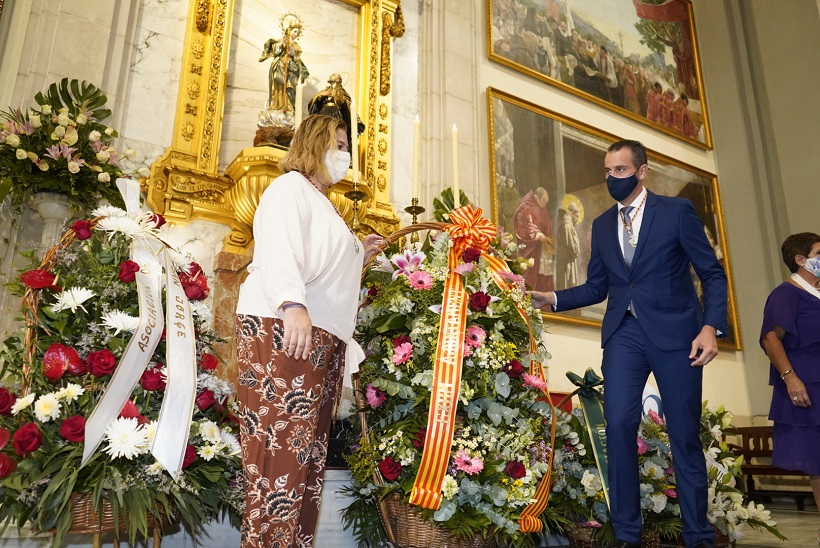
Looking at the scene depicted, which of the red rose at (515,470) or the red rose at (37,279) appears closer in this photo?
the red rose at (37,279)

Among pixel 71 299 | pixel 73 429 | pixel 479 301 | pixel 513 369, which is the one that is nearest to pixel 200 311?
pixel 71 299

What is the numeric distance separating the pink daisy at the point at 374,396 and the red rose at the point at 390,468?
0.27m

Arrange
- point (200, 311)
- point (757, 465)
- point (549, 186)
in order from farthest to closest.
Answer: point (549, 186), point (757, 465), point (200, 311)

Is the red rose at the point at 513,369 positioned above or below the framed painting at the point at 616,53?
below

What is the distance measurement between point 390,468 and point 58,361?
4.25 feet

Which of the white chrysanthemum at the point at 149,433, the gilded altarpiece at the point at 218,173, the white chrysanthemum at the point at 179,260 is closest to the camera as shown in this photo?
the white chrysanthemum at the point at 149,433

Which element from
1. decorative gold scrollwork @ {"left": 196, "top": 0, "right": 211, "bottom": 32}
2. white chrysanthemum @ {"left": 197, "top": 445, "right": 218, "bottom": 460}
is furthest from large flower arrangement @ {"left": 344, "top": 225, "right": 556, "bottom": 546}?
decorative gold scrollwork @ {"left": 196, "top": 0, "right": 211, "bottom": 32}

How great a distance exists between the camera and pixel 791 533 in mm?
3834

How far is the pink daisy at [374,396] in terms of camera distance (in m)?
2.72

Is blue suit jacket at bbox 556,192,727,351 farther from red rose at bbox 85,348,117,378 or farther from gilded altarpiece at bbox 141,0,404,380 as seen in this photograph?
gilded altarpiece at bbox 141,0,404,380

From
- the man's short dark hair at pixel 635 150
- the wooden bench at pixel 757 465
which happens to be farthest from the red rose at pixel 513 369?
the wooden bench at pixel 757 465

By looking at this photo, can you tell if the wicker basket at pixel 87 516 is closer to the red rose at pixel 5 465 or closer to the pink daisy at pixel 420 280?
the red rose at pixel 5 465

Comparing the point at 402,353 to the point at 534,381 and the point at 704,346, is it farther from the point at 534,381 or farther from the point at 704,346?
the point at 704,346

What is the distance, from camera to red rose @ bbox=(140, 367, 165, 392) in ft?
7.27
